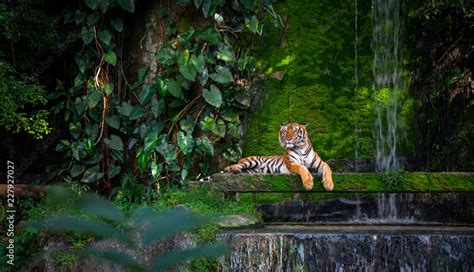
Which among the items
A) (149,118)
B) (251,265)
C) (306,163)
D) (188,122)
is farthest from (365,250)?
(149,118)

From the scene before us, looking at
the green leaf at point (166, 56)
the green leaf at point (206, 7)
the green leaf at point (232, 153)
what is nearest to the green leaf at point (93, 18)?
the green leaf at point (166, 56)

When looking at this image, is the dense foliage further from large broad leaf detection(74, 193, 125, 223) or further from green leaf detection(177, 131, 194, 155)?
large broad leaf detection(74, 193, 125, 223)

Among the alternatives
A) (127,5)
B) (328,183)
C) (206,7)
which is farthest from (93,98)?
(328,183)

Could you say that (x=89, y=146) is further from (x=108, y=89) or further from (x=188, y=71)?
(x=188, y=71)

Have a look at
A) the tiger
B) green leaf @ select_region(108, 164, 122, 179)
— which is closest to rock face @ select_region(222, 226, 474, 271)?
the tiger

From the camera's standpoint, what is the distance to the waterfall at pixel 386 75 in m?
8.23

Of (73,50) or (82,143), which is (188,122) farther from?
(73,50)

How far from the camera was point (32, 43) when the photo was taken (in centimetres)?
771

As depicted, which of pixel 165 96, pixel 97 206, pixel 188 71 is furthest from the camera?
pixel 165 96

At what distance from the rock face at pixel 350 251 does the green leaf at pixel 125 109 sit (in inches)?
117

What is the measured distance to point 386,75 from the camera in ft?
27.3

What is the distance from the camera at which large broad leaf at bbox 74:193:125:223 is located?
1331 millimetres

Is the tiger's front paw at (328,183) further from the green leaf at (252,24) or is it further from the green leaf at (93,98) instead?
the green leaf at (93,98)

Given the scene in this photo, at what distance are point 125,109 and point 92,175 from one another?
92cm
